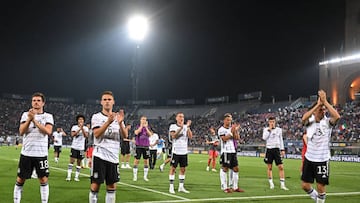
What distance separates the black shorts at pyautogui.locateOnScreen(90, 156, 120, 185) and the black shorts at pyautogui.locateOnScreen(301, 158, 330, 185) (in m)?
4.11

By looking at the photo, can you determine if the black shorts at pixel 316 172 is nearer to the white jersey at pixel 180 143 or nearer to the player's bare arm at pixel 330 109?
the player's bare arm at pixel 330 109

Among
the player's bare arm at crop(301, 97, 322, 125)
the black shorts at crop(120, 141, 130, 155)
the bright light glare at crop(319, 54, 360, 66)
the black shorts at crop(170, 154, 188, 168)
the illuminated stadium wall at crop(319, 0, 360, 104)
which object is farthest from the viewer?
the illuminated stadium wall at crop(319, 0, 360, 104)

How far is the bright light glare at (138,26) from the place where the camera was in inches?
1558

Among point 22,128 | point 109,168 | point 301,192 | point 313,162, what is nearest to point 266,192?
point 301,192

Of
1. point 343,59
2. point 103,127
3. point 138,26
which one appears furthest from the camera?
point 343,59

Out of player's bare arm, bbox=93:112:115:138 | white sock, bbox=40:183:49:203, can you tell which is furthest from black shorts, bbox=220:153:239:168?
player's bare arm, bbox=93:112:115:138

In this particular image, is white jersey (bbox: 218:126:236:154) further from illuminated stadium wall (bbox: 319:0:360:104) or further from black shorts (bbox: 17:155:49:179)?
illuminated stadium wall (bbox: 319:0:360:104)

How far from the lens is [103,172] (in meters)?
7.82

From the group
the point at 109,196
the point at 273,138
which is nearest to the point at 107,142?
the point at 109,196

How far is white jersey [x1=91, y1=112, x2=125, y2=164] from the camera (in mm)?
7809

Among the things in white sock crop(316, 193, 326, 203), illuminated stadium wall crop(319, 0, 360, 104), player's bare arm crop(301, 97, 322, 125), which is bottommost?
white sock crop(316, 193, 326, 203)

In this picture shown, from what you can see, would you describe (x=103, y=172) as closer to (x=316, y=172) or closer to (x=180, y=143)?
(x=316, y=172)

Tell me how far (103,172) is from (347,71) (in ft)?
172

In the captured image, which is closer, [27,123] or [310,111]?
[27,123]
